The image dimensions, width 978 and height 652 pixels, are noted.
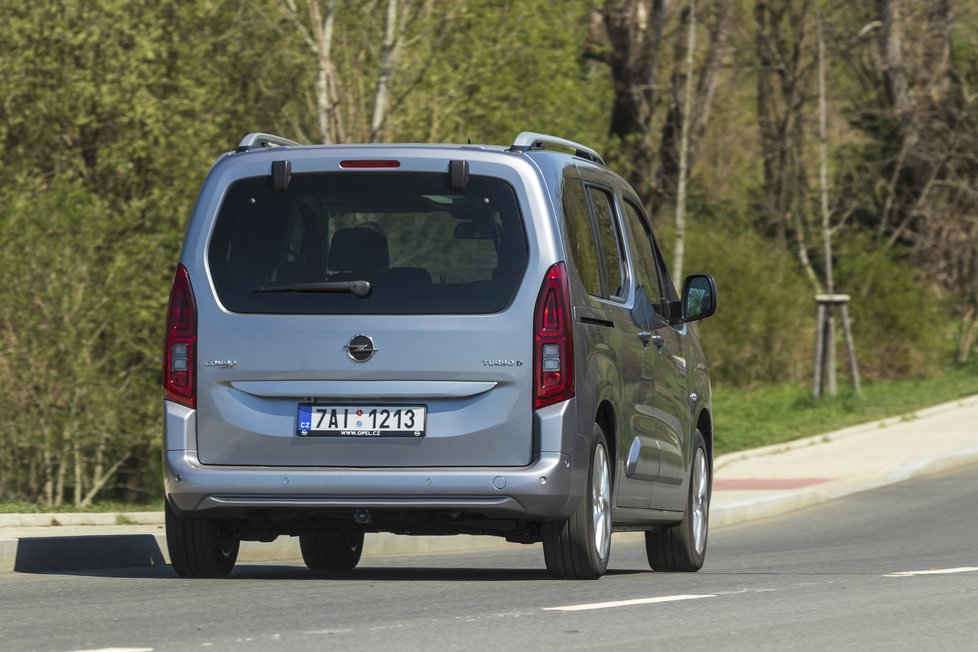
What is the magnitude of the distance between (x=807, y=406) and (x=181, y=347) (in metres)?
18.8

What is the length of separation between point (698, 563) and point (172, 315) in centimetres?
377

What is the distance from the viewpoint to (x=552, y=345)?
28.6 ft

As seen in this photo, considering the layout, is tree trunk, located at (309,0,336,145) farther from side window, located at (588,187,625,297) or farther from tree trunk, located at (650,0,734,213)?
side window, located at (588,187,625,297)

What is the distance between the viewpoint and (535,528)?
9.23m

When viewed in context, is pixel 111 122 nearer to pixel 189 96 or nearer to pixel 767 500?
pixel 189 96

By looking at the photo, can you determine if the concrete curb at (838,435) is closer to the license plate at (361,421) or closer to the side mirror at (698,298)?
the side mirror at (698,298)

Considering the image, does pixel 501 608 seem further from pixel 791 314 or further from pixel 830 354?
pixel 791 314

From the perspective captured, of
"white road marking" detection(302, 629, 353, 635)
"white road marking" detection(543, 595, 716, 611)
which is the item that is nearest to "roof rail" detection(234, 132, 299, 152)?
"white road marking" detection(543, 595, 716, 611)

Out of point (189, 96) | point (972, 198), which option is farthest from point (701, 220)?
point (189, 96)

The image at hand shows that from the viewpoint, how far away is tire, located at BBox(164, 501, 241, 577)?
367 inches

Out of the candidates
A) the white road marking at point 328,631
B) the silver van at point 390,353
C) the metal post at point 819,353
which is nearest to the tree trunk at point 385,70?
the metal post at point 819,353

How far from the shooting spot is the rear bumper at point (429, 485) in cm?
867

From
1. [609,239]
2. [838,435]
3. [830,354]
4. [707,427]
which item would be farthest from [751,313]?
[609,239]

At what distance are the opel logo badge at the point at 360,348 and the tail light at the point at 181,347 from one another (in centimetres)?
71
